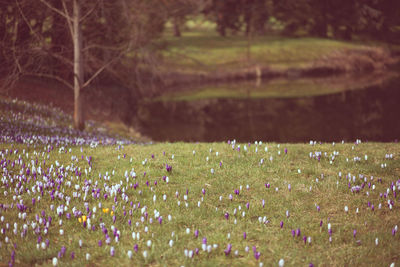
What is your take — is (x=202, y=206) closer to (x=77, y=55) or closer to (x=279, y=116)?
(x=77, y=55)

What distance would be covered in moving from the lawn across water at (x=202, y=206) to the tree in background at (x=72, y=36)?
8.34 metres

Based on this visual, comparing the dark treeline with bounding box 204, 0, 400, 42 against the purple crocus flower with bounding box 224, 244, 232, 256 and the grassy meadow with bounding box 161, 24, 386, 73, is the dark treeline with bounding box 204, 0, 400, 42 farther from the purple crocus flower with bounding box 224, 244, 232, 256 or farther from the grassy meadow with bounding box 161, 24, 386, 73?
the purple crocus flower with bounding box 224, 244, 232, 256

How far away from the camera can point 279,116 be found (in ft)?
130

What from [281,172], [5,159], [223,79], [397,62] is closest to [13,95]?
[5,159]

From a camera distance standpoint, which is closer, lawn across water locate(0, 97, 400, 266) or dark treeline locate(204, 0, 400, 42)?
lawn across water locate(0, 97, 400, 266)

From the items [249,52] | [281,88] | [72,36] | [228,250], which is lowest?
[228,250]

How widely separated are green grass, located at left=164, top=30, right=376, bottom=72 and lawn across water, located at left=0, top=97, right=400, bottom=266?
4588 cm

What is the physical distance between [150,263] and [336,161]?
7229mm

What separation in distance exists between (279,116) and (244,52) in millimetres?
30123

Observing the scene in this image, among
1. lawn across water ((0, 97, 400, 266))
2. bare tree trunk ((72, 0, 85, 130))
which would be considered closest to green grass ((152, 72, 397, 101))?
bare tree trunk ((72, 0, 85, 130))

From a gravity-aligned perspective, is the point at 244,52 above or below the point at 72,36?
above

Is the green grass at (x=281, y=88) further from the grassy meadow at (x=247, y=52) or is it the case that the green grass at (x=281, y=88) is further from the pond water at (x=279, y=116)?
the grassy meadow at (x=247, y=52)

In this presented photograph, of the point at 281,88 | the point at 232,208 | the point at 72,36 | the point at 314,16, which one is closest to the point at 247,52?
the point at 281,88

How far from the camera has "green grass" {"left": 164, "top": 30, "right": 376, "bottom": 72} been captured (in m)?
61.5
